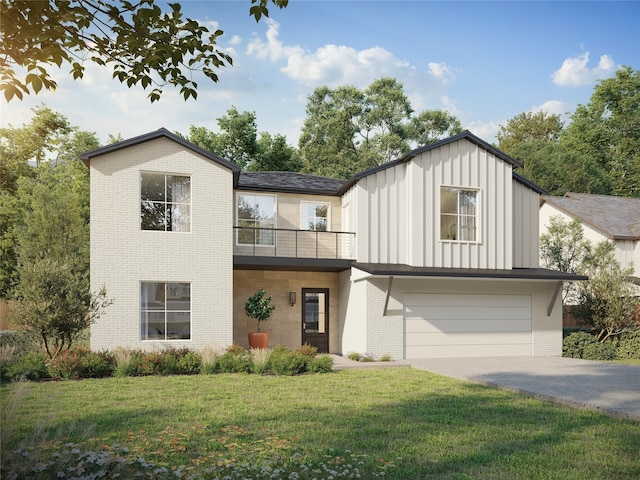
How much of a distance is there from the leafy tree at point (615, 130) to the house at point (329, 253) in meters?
29.7

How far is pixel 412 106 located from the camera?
147 ft

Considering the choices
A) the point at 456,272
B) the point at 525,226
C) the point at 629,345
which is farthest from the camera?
the point at 525,226

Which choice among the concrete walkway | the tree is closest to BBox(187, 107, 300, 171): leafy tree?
the concrete walkway

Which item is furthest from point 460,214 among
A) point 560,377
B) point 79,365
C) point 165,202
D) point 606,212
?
point 606,212

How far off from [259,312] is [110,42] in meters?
13.0

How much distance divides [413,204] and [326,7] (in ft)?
31.3

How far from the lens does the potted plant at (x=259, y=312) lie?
18.3m

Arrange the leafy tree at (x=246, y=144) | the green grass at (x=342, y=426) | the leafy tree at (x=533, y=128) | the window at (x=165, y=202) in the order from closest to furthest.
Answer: the green grass at (x=342, y=426) → the window at (x=165, y=202) → the leafy tree at (x=246, y=144) → the leafy tree at (x=533, y=128)

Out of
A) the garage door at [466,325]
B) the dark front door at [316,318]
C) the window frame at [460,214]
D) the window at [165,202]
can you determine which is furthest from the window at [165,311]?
the window frame at [460,214]

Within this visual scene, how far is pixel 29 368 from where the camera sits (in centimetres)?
1309

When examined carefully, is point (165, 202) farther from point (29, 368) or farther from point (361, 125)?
point (361, 125)

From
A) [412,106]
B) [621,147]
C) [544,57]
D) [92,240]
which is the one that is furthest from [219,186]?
[621,147]

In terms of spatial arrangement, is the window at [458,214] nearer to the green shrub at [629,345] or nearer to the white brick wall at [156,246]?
the green shrub at [629,345]

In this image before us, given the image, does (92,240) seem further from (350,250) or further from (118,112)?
(350,250)
